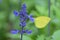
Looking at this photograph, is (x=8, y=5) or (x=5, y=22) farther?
(x=8, y=5)

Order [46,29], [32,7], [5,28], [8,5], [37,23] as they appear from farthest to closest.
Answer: [8,5] → [32,7] → [5,28] → [46,29] → [37,23]

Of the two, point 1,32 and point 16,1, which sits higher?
point 16,1

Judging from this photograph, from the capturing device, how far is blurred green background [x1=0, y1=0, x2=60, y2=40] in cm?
206

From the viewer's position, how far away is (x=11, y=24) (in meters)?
2.74

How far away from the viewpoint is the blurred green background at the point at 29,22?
2.06 metres

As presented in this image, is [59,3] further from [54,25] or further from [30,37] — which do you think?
[30,37]

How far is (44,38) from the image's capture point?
A: 74.9 inches

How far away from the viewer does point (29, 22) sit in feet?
7.69

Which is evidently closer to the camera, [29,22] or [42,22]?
[42,22]

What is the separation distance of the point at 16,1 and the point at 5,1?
138mm

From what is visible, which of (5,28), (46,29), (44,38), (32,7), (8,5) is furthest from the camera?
(8,5)

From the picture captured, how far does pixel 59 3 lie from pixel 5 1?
2.60 feet

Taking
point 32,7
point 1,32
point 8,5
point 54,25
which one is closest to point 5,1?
point 8,5

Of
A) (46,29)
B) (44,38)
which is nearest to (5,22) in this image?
(46,29)
